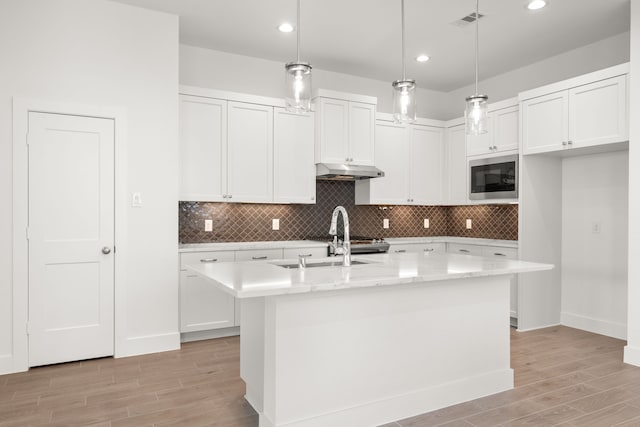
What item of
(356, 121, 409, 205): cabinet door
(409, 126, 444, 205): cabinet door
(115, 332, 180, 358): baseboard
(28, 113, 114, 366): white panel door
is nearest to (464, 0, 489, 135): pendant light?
(356, 121, 409, 205): cabinet door

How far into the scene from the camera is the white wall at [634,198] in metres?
3.57

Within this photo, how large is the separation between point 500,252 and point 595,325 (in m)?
1.17

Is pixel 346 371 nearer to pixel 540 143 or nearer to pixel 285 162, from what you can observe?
pixel 285 162

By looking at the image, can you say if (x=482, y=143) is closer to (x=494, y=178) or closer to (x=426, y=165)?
(x=494, y=178)

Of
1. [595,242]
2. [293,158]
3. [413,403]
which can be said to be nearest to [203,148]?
[293,158]

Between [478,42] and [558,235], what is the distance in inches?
90.4

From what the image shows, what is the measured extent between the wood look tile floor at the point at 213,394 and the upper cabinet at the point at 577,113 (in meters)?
1.95

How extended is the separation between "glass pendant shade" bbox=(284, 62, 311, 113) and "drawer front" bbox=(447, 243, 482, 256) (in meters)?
3.41

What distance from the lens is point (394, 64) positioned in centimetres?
524

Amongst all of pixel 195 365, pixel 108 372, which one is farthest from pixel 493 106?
pixel 108 372

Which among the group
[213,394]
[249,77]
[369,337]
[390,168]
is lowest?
[213,394]

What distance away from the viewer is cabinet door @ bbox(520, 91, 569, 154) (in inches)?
168

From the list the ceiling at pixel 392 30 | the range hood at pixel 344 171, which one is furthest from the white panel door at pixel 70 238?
the range hood at pixel 344 171

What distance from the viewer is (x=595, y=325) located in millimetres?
4551
